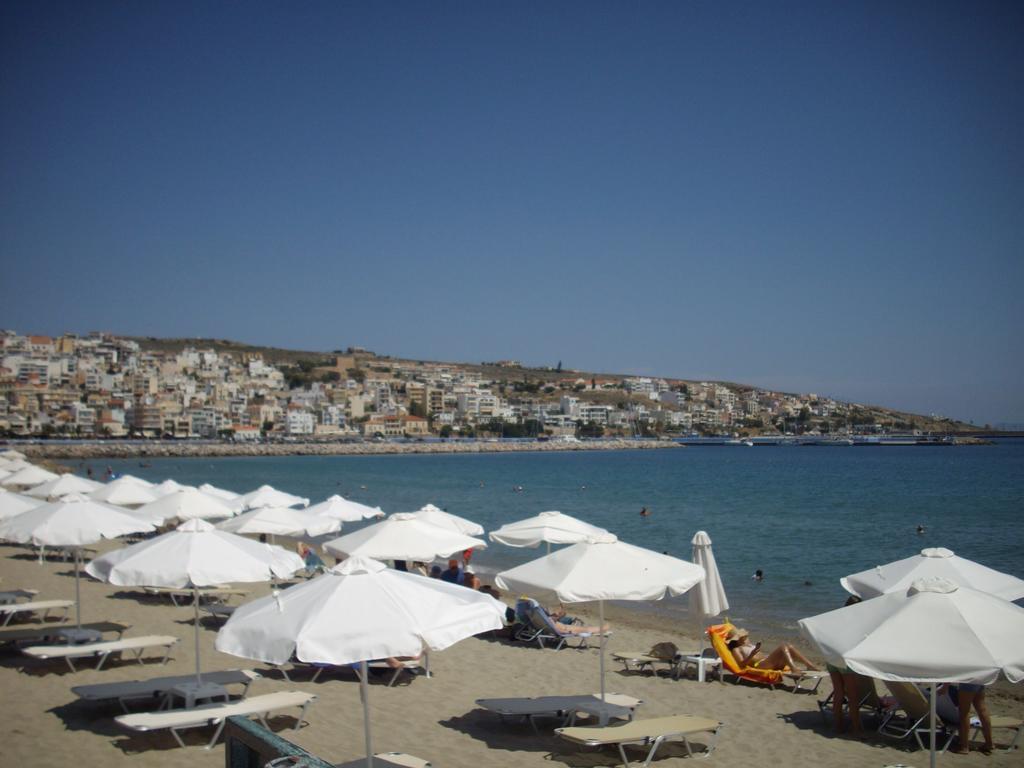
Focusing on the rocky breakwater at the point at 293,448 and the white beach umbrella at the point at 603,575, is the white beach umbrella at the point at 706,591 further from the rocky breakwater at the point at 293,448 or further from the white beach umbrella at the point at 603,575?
the rocky breakwater at the point at 293,448

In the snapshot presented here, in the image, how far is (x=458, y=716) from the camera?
7.90m

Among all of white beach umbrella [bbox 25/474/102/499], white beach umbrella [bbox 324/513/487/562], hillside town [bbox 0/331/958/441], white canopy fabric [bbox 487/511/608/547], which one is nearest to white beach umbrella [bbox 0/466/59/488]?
white beach umbrella [bbox 25/474/102/499]

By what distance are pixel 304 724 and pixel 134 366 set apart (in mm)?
179033

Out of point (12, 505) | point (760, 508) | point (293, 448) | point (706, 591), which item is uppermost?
point (12, 505)

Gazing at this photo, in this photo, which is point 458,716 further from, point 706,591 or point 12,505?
point 12,505

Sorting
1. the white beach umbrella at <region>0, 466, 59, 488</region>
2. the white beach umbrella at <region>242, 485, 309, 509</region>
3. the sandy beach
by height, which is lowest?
the sandy beach

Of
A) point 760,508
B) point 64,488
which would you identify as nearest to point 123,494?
point 64,488

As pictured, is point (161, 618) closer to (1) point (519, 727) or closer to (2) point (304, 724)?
(2) point (304, 724)

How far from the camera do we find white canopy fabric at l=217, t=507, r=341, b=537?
13227 millimetres

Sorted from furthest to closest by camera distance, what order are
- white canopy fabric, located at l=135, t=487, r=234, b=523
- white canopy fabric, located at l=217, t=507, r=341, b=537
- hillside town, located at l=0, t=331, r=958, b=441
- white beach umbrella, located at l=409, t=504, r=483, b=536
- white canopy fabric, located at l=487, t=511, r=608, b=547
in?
A: hillside town, located at l=0, t=331, r=958, b=441 → white canopy fabric, located at l=135, t=487, r=234, b=523 → white canopy fabric, located at l=217, t=507, r=341, b=537 → white beach umbrella, located at l=409, t=504, r=483, b=536 → white canopy fabric, located at l=487, t=511, r=608, b=547

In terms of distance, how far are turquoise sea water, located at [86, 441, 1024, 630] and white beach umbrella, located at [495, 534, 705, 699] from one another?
→ 787 cm

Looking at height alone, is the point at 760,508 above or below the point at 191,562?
below

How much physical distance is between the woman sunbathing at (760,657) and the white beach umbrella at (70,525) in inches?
257

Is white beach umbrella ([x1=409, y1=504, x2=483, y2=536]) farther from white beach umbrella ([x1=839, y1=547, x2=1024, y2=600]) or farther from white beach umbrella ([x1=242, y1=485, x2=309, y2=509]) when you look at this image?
white beach umbrella ([x1=839, y1=547, x2=1024, y2=600])
